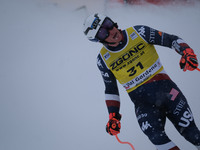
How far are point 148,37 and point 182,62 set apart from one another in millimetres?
453

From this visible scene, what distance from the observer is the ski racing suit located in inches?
79.4

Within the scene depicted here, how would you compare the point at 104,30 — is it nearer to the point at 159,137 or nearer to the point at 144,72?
the point at 144,72

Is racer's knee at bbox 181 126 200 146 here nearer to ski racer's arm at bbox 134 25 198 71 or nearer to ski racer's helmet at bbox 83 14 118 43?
ski racer's arm at bbox 134 25 198 71

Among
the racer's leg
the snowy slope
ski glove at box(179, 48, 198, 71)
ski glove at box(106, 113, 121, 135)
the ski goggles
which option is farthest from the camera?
the snowy slope

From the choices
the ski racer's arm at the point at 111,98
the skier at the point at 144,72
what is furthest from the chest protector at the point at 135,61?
the ski racer's arm at the point at 111,98

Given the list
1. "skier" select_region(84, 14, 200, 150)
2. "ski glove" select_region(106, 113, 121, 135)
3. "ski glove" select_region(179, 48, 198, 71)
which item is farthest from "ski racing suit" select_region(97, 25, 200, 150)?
"ski glove" select_region(106, 113, 121, 135)

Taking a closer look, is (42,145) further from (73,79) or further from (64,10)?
(64,10)

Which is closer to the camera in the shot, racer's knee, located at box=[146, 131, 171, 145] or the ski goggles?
racer's knee, located at box=[146, 131, 171, 145]

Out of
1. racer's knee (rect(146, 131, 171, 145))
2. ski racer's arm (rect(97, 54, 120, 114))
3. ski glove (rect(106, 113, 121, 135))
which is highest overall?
ski racer's arm (rect(97, 54, 120, 114))

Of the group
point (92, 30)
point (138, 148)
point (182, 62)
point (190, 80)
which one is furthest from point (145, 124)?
point (190, 80)

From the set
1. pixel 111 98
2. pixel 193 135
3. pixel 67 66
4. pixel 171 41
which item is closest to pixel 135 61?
pixel 171 41

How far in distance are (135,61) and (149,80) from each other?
0.78 feet

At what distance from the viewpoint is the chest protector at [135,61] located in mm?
2162

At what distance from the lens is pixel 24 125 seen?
4.89 m
